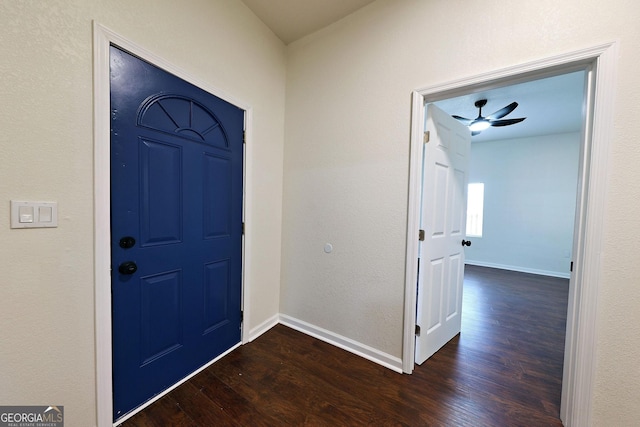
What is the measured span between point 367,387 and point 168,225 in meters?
1.82

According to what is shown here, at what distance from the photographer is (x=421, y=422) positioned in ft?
4.59

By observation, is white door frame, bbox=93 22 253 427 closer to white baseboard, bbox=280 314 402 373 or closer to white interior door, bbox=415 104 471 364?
white baseboard, bbox=280 314 402 373

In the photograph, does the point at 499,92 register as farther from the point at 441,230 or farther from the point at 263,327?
the point at 263,327

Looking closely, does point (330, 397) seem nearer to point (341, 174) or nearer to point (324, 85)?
point (341, 174)

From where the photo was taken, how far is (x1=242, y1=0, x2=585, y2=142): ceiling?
77.7 inches

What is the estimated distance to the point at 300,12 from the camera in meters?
2.03

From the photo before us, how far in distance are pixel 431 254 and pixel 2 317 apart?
2493mm

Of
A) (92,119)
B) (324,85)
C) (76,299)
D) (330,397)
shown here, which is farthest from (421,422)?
(324,85)

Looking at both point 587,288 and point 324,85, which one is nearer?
point 587,288

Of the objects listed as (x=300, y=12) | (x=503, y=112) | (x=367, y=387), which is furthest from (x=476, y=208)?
(x=300, y=12)

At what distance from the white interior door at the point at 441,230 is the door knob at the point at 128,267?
1.99 m

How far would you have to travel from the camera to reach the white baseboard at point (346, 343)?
1.89 meters

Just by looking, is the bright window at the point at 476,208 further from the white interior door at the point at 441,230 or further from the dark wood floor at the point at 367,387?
the white interior door at the point at 441,230

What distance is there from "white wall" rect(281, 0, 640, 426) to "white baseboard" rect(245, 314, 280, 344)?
5.5 inches
